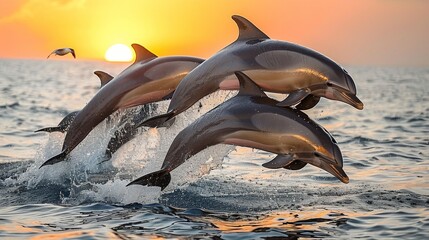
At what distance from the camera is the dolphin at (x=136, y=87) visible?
10688 mm

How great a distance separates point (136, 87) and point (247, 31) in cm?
188

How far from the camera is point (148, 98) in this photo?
1099 centimetres

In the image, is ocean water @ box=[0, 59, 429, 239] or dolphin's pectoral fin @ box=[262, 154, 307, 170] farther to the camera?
ocean water @ box=[0, 59, 429, 239]

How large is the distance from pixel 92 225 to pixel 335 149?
3.13 m

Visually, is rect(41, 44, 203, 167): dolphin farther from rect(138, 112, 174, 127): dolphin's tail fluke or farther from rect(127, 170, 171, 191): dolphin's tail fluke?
rect(127, 170, 171, 191): dolphin's tail fluke

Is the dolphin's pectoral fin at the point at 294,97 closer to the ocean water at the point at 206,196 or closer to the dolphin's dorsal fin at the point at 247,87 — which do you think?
the dolphin's dorsal fin at the point at 247,87

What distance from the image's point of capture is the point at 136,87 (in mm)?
10984

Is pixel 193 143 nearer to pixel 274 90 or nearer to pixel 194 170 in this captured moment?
pixel 274 90

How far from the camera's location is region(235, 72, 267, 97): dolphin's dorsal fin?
30.7ft

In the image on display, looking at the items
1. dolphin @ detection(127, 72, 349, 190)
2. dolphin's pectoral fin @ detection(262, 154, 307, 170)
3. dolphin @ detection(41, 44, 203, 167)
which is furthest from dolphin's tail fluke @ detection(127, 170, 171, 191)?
dolphin's pectoral fin @ detection(262, 154, 307, 170)

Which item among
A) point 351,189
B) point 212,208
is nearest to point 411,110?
point 351,189

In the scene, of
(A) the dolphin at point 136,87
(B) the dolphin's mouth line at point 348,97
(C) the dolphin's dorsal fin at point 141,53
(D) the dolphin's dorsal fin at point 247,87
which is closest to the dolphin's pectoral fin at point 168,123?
(A) the dolphin at point 136,87

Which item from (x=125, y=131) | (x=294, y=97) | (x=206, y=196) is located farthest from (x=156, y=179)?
(x=125, y=131)

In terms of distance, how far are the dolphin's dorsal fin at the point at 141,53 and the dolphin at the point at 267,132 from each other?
65.5 inches
